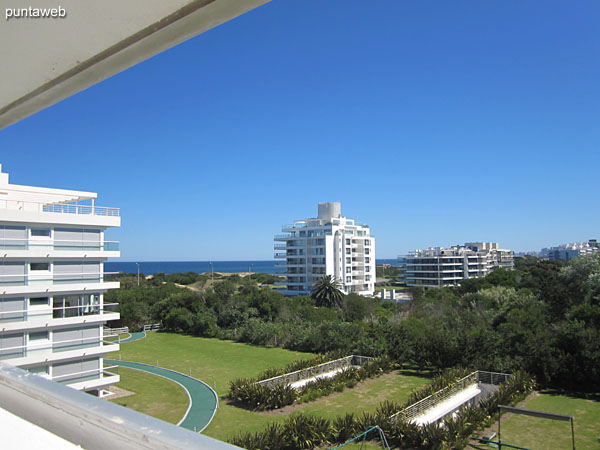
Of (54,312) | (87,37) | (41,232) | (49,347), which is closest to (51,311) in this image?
(54,312)

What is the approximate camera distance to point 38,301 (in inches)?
448

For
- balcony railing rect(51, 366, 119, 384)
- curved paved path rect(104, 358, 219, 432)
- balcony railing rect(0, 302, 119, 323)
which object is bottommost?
curved paved path rect(104, 358, 219, 432)

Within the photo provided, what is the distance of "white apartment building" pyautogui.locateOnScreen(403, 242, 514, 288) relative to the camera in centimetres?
5250

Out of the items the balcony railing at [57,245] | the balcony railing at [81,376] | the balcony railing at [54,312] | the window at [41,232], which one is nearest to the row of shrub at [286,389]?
the balcony railing at [81,376]

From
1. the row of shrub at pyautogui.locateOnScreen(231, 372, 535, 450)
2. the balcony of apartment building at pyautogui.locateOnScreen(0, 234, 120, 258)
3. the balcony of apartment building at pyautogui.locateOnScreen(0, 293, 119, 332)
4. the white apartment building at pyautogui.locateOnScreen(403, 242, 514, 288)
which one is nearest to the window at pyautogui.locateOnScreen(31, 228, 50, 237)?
the balcony of apartment building at pyautogui.locateOnScreen(0, 234, 120, 258)

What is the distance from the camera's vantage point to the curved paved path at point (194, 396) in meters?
11.1

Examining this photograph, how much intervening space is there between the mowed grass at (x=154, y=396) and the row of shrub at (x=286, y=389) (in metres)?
1.71

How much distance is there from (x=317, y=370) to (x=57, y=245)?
31.6 feet

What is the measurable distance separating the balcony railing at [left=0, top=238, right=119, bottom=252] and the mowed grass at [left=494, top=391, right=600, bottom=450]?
38.6 ft

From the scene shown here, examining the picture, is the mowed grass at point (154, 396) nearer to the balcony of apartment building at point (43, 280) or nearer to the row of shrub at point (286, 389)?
the row of shrub at point (286, 389)

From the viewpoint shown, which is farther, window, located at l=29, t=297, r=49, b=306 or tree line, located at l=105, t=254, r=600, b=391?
tree line, located at l=105, t=254, r=600, b=391

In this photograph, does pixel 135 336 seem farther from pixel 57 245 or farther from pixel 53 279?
pixel 57 245

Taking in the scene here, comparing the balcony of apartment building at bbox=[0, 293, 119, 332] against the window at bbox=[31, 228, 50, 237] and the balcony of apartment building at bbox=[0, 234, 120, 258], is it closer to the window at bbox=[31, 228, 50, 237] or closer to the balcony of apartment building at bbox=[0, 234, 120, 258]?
the balcony of apartment building at bbox=[0, 234, 120, 258]

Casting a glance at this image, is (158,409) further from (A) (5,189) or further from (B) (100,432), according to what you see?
(B) (100,432)
